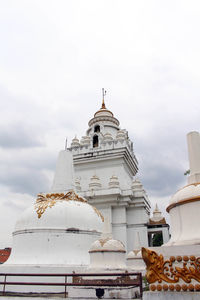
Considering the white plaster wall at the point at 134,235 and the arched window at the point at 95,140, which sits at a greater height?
the arched window at the point at 95,140

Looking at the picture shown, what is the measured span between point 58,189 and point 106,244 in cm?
586

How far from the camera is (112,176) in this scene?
91.7 feet

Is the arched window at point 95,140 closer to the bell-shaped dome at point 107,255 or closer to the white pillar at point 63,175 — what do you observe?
the white pillar at point 63,175

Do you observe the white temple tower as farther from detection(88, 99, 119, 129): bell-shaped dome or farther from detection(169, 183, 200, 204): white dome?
detection(169, 183, 200, 204): white dome

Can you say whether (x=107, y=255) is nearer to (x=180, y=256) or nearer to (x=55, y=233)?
(x=55, y=233)

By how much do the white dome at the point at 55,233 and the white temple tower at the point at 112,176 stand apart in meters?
12.6

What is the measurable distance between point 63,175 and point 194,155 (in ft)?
36.5

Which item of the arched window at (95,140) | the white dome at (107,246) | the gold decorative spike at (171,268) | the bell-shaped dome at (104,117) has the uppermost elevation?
the bell-shaped dome at (104,117)

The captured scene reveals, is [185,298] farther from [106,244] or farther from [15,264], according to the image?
[15,264]

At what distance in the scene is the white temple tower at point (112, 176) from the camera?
87.9 ft

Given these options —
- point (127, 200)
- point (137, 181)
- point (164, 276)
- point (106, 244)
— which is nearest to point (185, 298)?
point (164, 276)

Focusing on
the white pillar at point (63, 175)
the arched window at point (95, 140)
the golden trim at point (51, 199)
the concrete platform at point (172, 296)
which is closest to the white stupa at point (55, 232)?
the golden trim at point (51, 199)

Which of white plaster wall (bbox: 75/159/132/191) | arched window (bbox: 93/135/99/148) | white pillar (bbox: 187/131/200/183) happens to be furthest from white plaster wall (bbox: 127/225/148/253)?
white pillar (bbox: 187/131/200/183)

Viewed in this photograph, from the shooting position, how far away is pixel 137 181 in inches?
1163
